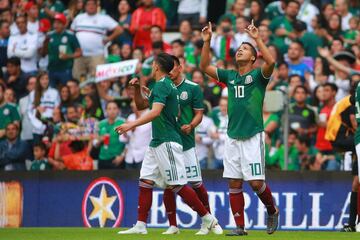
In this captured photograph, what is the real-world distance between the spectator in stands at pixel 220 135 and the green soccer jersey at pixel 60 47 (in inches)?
179

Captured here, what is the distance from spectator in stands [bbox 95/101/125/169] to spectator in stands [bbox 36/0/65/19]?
214 inches

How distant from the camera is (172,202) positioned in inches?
618

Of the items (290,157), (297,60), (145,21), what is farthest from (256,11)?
(290,157)

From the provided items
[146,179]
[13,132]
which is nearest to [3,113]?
[13,132]

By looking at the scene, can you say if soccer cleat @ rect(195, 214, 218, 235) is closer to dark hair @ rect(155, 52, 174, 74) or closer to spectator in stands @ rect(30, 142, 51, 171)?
dark hair @ rect(155, 52, 174, 74)

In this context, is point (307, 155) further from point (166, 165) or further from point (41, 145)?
point (166, 165)

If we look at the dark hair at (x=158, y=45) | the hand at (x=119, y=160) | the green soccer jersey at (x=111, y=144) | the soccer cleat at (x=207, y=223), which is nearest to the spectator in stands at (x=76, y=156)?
the green soccer jersey at (x=111, y=144)

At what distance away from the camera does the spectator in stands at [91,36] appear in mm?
24438

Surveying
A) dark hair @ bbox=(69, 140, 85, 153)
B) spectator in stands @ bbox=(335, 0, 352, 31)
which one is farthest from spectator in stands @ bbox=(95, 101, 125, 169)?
spectator in stands @ bbox=(335, 0, 352, 31)

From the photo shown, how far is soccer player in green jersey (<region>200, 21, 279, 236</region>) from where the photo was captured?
1441cm

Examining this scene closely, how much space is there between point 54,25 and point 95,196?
18.1ft

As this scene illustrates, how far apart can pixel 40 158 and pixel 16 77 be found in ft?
10.7

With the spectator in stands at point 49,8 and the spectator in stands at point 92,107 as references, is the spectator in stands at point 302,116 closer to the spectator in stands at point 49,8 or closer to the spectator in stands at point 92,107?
the spectator in stands at point 92,107

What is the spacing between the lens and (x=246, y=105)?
14461 millimetres
